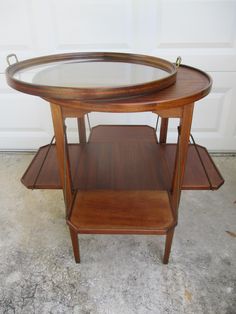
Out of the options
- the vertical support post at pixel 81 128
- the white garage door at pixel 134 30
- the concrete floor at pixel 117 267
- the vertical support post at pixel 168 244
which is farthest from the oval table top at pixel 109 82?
the concrete floor at pixel 117 267

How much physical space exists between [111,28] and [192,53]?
1.85 feet

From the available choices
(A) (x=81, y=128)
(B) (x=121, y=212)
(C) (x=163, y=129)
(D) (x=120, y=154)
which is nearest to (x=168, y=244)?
(B) (x=121, y=212)

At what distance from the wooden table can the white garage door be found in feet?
1.49

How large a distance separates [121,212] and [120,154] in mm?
490

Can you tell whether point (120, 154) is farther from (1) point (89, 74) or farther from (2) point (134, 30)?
(2) point (134, 30)

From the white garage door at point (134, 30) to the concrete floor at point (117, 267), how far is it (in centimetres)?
95

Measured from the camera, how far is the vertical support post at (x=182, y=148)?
0.96m

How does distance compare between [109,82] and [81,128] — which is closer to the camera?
[109,82]

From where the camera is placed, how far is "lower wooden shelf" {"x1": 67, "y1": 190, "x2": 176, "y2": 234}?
1080mm

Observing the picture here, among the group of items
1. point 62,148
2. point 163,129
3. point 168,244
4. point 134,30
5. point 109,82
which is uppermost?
point 134,30

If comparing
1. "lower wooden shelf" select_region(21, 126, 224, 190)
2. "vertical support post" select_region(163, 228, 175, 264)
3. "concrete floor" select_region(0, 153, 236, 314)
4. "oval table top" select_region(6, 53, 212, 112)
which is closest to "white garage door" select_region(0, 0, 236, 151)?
"oval table top" select_region(6, 53, 212, 112)

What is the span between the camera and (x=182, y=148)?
1038 millimetres

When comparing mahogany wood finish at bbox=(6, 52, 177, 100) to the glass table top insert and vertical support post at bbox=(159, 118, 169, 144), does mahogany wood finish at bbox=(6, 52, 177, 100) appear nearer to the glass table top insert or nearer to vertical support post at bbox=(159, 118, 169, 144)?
the glass table top insert

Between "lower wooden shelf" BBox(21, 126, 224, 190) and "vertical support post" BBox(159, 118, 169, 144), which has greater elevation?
"vertical support post" BBox(159, 118, 169, 144)
